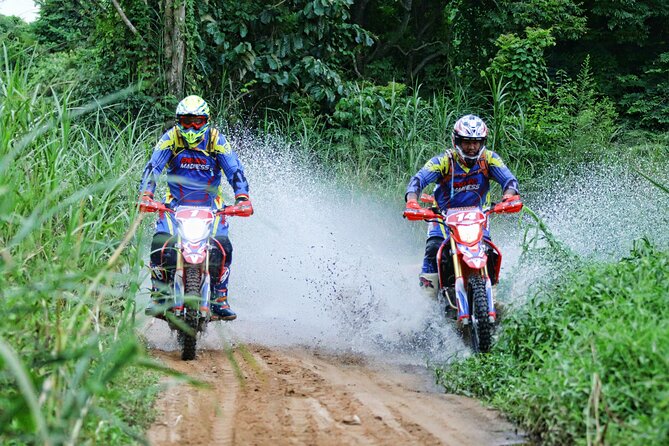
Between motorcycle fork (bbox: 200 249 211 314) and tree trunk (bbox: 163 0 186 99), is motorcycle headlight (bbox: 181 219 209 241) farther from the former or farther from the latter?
tree trunk (bbox: 163 0 186 99)

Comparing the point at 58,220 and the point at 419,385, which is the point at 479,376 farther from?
the point at 58,220

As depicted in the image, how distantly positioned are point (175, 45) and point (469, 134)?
7627 millimetres

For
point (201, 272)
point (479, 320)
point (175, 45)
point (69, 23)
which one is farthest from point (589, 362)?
point (69, 23)

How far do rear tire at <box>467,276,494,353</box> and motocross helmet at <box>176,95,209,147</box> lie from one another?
2.75 meters

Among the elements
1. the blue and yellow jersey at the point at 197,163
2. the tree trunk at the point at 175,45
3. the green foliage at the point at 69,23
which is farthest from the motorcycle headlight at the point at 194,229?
the tree trunk at the point at 175,45

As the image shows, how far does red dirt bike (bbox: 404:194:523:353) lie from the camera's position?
7422 mm

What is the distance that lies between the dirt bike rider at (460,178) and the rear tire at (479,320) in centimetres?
76

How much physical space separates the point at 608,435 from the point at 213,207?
15.8ft

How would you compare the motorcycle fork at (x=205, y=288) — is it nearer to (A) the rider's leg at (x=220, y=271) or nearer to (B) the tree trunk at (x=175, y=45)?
(A) the rider's leg at (x=220, y=271)

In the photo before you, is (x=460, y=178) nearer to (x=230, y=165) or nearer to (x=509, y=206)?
(x=509, y=206)

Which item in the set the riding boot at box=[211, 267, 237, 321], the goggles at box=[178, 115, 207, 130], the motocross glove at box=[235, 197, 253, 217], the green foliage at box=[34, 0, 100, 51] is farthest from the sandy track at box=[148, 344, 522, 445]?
the green foliage at box=[34, 0, 100, 51]

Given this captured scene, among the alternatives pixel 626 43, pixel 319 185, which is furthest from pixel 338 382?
pixel 626 43

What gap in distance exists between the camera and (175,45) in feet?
48.3

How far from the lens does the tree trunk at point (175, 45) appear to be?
14.6 m
